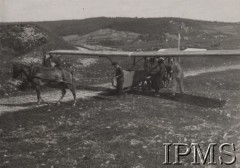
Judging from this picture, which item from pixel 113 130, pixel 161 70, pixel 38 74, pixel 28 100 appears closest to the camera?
pixel 113 130

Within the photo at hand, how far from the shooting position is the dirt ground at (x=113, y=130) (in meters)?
10.3

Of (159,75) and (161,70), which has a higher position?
(161,70)

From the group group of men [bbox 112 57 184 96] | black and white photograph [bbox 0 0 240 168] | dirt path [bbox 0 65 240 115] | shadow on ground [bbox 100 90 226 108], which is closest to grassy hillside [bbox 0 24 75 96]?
black and white photograph [bbox 0 0 240 168]

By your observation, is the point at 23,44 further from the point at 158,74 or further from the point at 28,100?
the point at 158,74

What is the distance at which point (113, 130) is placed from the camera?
12984mm

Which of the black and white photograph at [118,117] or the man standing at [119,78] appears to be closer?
the black and white photograph at [118,117]

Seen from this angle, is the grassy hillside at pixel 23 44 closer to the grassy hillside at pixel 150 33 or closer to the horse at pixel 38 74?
the horse at pixel 38 74

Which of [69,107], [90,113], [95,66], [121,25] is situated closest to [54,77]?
[69,107]

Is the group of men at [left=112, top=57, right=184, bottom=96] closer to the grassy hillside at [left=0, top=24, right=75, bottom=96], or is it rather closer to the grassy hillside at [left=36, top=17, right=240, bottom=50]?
the grassy hillside at [left=0, top=24, right=75, bottom=96]

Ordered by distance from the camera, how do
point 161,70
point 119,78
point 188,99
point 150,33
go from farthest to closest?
point 150,33 < point 161,70 < point 188,99 < point 119,78

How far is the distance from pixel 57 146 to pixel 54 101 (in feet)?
23.6

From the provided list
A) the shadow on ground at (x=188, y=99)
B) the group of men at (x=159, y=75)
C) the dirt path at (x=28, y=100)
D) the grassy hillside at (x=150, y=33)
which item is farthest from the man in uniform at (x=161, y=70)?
the grassy hillside at (x=150, y=33)

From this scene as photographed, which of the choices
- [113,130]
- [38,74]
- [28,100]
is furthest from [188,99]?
[28,100]

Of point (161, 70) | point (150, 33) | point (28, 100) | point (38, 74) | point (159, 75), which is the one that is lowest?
point (28, 100)
